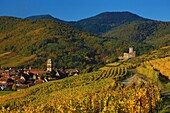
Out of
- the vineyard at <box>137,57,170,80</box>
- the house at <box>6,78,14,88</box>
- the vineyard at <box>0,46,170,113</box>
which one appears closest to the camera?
the vineyard at <box>0,46,170,113</box>

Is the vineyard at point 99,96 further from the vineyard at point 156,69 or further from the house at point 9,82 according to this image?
the house at point 9,82

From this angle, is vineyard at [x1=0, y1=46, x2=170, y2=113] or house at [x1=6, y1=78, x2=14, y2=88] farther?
house at [x1=6, y1=78, x2=14, y2=88]

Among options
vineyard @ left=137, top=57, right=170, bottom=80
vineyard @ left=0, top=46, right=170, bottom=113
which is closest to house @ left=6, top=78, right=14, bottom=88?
vineyard @ left=0, top=46, right=170, bottom=113

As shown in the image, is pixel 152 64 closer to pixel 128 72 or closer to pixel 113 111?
pixel 128 72

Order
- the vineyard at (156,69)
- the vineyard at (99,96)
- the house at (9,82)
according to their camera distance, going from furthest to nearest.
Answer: the house at (9,82), the vineyard at (156,69), the vineyard at (99,96)

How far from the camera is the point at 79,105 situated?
4503 cm

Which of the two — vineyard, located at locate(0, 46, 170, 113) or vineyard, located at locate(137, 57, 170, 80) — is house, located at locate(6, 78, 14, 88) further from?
vineyard, located at locate(137, 57, 170, 80)

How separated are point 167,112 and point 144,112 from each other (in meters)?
4.85

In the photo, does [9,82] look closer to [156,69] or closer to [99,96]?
[156,69]

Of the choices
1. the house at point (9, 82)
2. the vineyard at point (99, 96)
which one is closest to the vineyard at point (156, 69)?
the vineyard at point (99, 96)

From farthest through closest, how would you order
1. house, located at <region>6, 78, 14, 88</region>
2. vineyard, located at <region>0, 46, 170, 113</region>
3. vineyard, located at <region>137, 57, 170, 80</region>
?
house, located at <region>6, 78, 14, 88</region> → vineyard, located at <region>137, 57, 170, 80</region> → vineyard, located at <region>0, 46, 170, 113</region>

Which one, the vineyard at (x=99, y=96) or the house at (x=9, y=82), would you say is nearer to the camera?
the vineyard at (x=99, y=96)

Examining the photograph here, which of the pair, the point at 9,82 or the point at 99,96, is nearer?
the point at 99,96

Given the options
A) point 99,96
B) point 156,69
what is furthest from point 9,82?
point 99,96
